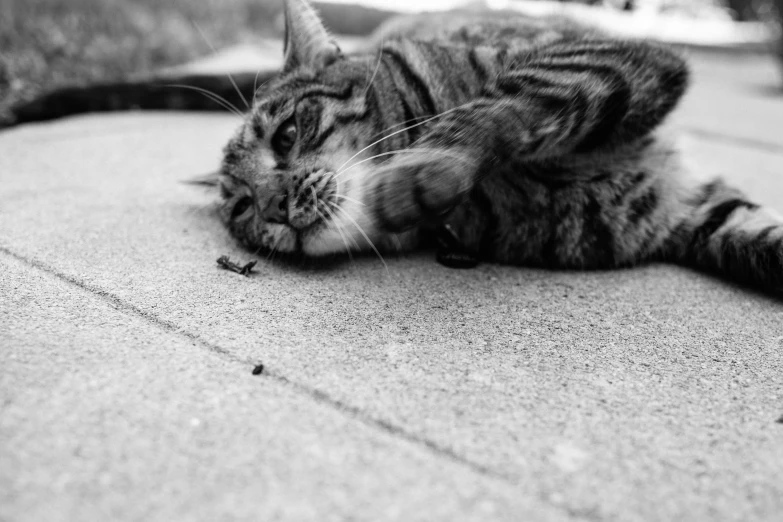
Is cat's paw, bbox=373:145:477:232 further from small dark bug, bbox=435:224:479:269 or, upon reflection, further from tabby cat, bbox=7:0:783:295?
small dark bug, bbox=435:224:479:269

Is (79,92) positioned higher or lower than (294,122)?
lower

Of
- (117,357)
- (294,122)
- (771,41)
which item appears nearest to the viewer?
(117,357)

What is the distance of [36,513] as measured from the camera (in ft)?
2.48

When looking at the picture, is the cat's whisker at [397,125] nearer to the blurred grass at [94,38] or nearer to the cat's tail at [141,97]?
the cat's tail at [141,97]

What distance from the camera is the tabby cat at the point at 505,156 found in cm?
150

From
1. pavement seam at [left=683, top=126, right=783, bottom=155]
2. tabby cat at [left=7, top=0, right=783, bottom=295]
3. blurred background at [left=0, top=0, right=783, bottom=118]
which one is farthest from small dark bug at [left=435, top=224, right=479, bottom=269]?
pavement seam at [left=683, top=126, right=783, bottom=155]

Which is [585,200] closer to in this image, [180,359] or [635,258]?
[635,258]

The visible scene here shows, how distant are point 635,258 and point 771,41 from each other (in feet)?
19.3

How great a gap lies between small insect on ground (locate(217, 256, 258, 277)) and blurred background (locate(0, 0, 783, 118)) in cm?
70

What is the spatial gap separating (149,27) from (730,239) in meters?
3.94

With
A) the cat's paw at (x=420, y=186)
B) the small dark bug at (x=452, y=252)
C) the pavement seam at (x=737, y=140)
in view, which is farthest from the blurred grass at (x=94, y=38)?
the pavement seam at (x=737, y=140)

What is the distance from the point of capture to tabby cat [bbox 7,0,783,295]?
58.9 inches

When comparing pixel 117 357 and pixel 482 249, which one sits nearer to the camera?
pixel 117 357

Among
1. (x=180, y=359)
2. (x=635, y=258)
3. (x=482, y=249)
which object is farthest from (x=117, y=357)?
(x=635, y=258)
